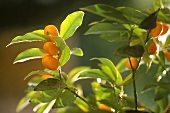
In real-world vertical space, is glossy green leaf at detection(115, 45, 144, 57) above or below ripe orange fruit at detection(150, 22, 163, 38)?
below

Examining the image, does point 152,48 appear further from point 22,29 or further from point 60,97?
point 22,29

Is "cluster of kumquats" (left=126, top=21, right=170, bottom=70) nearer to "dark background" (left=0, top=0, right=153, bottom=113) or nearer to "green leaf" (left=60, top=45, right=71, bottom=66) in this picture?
"green leaf" (left=60, top=45, right=71, bottom=66)

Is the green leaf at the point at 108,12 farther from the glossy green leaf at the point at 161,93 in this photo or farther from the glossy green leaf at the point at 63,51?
the glossy green leaf at the point at 161,93

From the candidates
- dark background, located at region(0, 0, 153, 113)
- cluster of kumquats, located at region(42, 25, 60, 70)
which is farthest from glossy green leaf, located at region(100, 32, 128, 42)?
dark background, located at region(0, 0, 153, 113)

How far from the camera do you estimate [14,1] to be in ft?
8.96

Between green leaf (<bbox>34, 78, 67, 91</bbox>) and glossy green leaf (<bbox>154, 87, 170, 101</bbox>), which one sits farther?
glossy green leaf (<bbox>154, 87, 170, 101</bbox>)

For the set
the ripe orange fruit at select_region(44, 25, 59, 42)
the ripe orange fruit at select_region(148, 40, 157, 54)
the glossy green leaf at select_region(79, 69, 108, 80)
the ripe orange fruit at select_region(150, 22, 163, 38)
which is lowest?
the glossy green leaf at select_region(79, 69, 108, 80)

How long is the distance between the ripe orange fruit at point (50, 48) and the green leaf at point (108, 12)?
81mm

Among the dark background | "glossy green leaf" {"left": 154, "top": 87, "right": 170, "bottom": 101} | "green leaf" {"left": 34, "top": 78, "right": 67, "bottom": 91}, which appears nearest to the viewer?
"green leaf" {"left": 34, "top": 78, "right": 67, "bottom": 91}

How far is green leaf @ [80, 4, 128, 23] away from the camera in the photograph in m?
0.55

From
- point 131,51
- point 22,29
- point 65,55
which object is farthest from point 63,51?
point 22,29

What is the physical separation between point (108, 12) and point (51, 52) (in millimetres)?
115

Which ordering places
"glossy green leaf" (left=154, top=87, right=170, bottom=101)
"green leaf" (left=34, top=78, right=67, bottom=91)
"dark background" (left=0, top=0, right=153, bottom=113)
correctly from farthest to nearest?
"dark background" (left=0, top=0, right=153, bottom=113) → "glossy green leaf" (left=154, top=87, right=170, bottom=101) → "green leaf" (left=34, top=78, right=67, bottom=91)

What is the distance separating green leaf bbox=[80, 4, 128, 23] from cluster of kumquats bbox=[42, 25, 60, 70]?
77 millimetres
